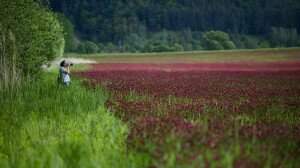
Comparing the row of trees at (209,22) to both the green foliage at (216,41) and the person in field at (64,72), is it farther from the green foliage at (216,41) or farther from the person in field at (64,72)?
the person in field at (64,72)

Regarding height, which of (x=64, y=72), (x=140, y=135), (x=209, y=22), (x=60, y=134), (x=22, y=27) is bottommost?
(x=209, y=22)

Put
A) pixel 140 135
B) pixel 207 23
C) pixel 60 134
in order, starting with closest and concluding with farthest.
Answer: pixel 140 135 < pixel 60 134 < pixel 207 23

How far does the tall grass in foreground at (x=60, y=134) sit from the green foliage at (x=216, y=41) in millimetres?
101864

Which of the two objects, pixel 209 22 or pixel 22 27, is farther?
pixel 209 22

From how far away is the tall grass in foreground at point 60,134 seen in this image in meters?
6.09

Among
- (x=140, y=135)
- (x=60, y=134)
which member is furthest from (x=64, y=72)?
(x=140, y=135)

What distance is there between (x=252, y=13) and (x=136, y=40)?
66040mm

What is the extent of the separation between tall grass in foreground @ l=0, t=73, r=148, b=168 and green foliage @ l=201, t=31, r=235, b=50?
102m

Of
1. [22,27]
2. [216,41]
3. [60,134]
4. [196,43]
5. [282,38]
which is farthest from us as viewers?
[196,43]

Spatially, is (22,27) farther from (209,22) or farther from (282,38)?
(209,22)

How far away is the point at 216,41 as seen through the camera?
112562 mm

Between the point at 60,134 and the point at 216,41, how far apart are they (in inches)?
4229

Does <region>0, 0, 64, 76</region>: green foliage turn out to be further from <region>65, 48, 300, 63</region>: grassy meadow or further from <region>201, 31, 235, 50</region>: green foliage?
<region>201, 31, 235, 50</region>: green foliage

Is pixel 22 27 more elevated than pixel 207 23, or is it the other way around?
pixel 22 27
